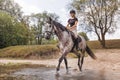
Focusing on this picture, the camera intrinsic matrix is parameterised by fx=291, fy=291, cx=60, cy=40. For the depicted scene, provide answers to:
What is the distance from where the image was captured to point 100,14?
169ft

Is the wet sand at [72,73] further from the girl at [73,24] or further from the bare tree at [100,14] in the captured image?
the bare tree at [100,14]

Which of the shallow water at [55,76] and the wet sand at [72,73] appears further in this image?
A: the wet sand at [72,73]

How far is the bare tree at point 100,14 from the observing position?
50.9m

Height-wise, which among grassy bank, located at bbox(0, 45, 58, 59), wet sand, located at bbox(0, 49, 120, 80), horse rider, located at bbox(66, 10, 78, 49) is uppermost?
horse rider, located at bbox(66, 10, 78, 49)

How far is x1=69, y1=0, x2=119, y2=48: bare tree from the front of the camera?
5088 cm

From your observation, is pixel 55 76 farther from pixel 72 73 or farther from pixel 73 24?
pixel 73 24

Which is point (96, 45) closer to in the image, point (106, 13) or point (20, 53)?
point (106, 13)

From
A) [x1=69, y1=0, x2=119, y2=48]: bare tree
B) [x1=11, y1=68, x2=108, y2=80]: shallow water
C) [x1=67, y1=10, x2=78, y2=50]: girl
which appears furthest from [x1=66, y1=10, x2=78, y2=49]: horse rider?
[x1=69, y1=0, x2=119, y2=48]: bare tree

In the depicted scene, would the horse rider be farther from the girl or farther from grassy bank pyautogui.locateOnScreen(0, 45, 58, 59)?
grassy bank pyautogui.locateOnScreen(0, 45, 58, 59)

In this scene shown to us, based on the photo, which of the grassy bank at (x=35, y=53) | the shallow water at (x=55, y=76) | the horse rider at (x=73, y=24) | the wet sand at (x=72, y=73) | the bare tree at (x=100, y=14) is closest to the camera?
the shallow water at (x=55, y=76)

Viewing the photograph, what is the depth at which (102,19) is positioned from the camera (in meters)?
51.2

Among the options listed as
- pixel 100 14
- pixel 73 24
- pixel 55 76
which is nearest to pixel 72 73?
pixel 55 76

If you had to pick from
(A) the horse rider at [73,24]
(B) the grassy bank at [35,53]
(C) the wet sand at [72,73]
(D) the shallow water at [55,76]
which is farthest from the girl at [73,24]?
(B) the grassy bank at [35,53]

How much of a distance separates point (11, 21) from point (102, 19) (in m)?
16.0
